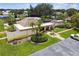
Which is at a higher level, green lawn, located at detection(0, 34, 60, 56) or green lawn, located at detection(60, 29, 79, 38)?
green lawn, located at detection(60, 29, 79, 38)

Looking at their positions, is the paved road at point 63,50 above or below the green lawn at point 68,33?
below

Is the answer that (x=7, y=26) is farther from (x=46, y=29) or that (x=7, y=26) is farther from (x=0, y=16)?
(x=46, y=29)

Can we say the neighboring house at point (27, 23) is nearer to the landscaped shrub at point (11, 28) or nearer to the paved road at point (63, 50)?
the landscaped shrub at point (11, 28)

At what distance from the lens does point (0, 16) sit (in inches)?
87.4

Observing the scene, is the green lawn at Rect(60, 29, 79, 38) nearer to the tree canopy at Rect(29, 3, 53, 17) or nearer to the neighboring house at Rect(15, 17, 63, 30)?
the neighboring house at Rect(15, 17, 63, 30)

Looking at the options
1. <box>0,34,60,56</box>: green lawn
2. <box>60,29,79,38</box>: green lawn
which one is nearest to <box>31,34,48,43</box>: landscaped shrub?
<box>0,34,60,56</box>: green lawn

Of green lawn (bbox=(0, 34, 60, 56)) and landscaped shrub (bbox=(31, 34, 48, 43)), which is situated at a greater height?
landscaped shrub (bbox=(31, 34, 48, 43))

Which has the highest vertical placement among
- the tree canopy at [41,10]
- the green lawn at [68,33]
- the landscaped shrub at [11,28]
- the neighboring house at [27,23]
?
the tree canopy at [41,10]

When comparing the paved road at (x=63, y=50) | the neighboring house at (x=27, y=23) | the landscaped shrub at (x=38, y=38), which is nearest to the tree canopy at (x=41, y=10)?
the neighboring house at (x=27, y=23)

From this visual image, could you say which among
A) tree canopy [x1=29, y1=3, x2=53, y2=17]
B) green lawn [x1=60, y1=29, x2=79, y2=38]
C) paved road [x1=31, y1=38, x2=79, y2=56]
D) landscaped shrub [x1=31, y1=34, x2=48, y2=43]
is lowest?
paved road [x1=31, y1=38, x2=79, y2=56]

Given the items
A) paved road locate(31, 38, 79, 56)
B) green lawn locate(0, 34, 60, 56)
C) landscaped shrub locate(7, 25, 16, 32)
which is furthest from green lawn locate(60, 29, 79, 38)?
landscaped shrub locate(7, 25, 16, 32)

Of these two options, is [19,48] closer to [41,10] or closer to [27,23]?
[27,23]

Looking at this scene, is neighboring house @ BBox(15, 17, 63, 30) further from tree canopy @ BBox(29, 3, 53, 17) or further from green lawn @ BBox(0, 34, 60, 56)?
green lawn @ BBox(0, 34, 60, 56)

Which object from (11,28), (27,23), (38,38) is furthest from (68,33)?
(11,28)
